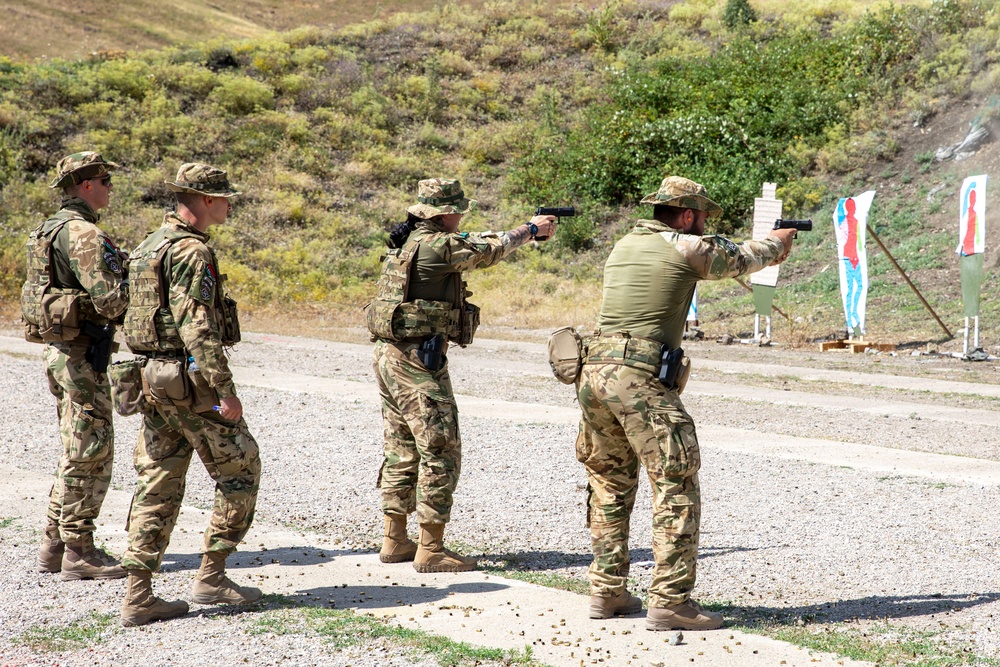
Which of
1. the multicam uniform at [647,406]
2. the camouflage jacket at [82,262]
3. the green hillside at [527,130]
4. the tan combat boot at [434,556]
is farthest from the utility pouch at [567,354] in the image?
the green hillside at [527,130]

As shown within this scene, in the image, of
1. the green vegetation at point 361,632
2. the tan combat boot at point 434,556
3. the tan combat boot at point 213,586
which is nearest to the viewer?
the green vegetation at point 361,632

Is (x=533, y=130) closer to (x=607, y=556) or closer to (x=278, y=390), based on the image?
(x=278, y=390)

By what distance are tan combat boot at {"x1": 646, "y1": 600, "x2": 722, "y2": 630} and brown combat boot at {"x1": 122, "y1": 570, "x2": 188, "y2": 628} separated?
228cm

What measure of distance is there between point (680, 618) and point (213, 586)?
2.21 m

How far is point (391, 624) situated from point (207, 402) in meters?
1.32

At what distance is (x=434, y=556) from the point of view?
5668 mm

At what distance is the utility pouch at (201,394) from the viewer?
15.3 ft

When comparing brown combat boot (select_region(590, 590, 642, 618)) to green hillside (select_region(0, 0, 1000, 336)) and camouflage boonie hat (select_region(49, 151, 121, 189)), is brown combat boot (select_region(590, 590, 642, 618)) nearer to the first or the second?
camouflage boonie hat (select_region(49, 151, 121, 189))

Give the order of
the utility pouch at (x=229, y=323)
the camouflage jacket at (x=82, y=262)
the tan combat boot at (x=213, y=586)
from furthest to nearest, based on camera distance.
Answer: the camouflage jacket at (x=82, y=262)
the tan combat boot at (x=213, y=586)
the utility pouch at (x=229, y=323)

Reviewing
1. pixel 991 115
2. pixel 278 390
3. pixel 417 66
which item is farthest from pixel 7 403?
pixel 417 66

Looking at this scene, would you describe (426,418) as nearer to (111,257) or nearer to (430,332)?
(430,332)

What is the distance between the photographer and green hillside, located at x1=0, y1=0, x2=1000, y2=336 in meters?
26.4

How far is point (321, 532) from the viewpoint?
6.71 m

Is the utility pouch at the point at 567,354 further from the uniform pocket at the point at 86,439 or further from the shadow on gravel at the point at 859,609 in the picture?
the uniform pocket at the point at 86,439
